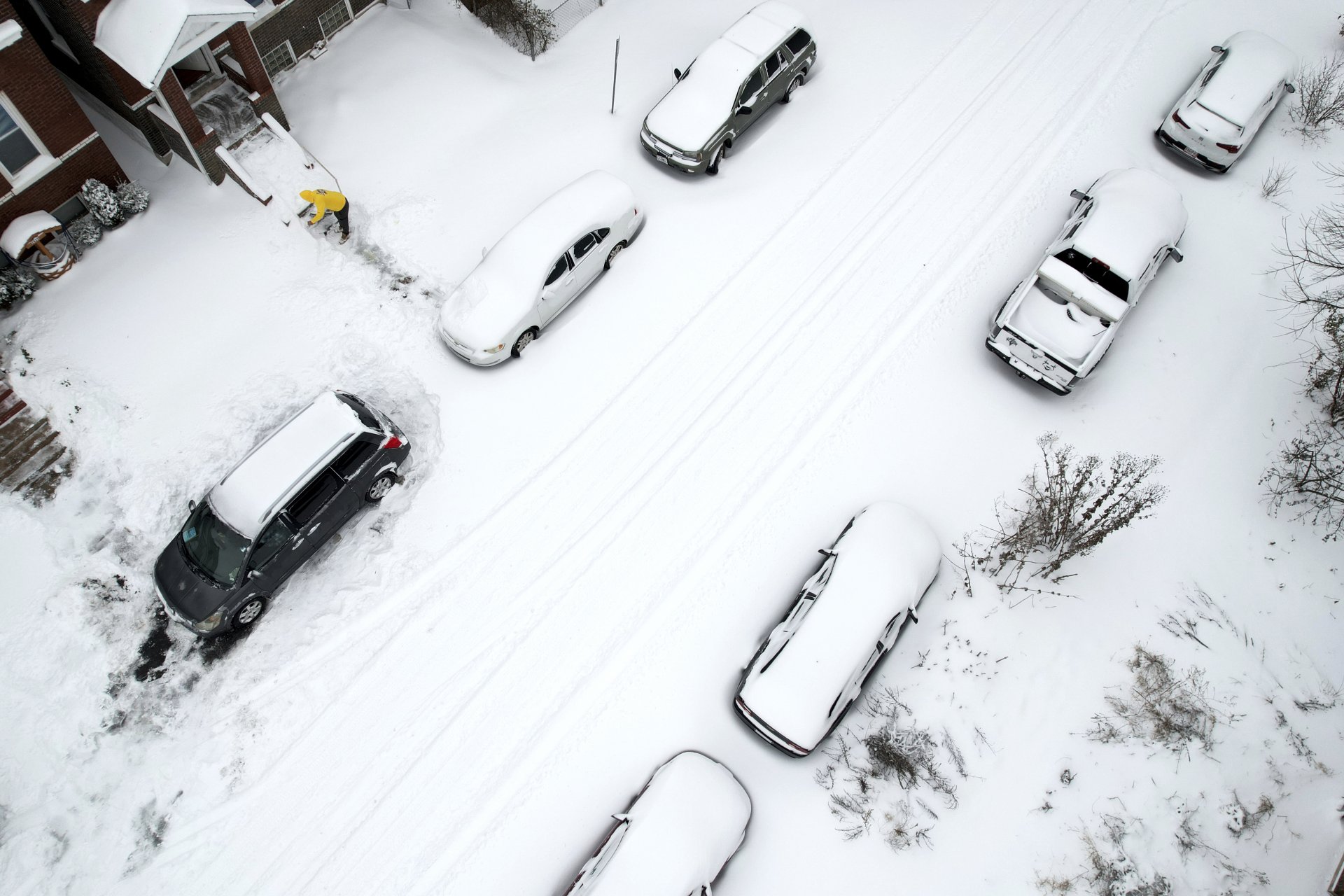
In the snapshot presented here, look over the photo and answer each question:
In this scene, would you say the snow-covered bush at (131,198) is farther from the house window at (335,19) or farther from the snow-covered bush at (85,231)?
the house window at (335,19)

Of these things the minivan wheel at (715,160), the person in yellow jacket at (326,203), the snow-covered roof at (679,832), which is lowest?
the snow-covered roof at (679,832)

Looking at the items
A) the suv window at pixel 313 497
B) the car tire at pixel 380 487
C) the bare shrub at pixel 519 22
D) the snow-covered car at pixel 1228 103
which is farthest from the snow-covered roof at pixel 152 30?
the snow-covered car at pixel 1228 103

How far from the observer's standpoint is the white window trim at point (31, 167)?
13.2m

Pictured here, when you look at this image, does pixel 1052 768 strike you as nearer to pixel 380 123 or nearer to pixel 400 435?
pixel 400 435

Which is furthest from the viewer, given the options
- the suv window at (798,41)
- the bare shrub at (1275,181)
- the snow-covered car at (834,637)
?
the suv window at (798,41)

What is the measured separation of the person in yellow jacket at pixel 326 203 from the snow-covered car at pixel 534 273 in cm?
275

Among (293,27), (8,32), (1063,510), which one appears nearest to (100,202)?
(8,32)

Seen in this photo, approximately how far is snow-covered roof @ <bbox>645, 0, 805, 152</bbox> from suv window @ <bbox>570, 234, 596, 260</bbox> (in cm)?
291

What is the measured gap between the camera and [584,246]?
14.0 metres

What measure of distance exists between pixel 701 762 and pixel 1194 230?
1415 cm

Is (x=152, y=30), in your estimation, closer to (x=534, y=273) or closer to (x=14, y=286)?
(x=14, y=286)

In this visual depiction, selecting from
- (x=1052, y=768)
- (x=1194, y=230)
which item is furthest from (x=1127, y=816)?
(x=1194, y=230)

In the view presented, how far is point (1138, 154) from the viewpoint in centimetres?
1645

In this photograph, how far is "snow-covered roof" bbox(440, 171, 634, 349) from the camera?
526 inches
